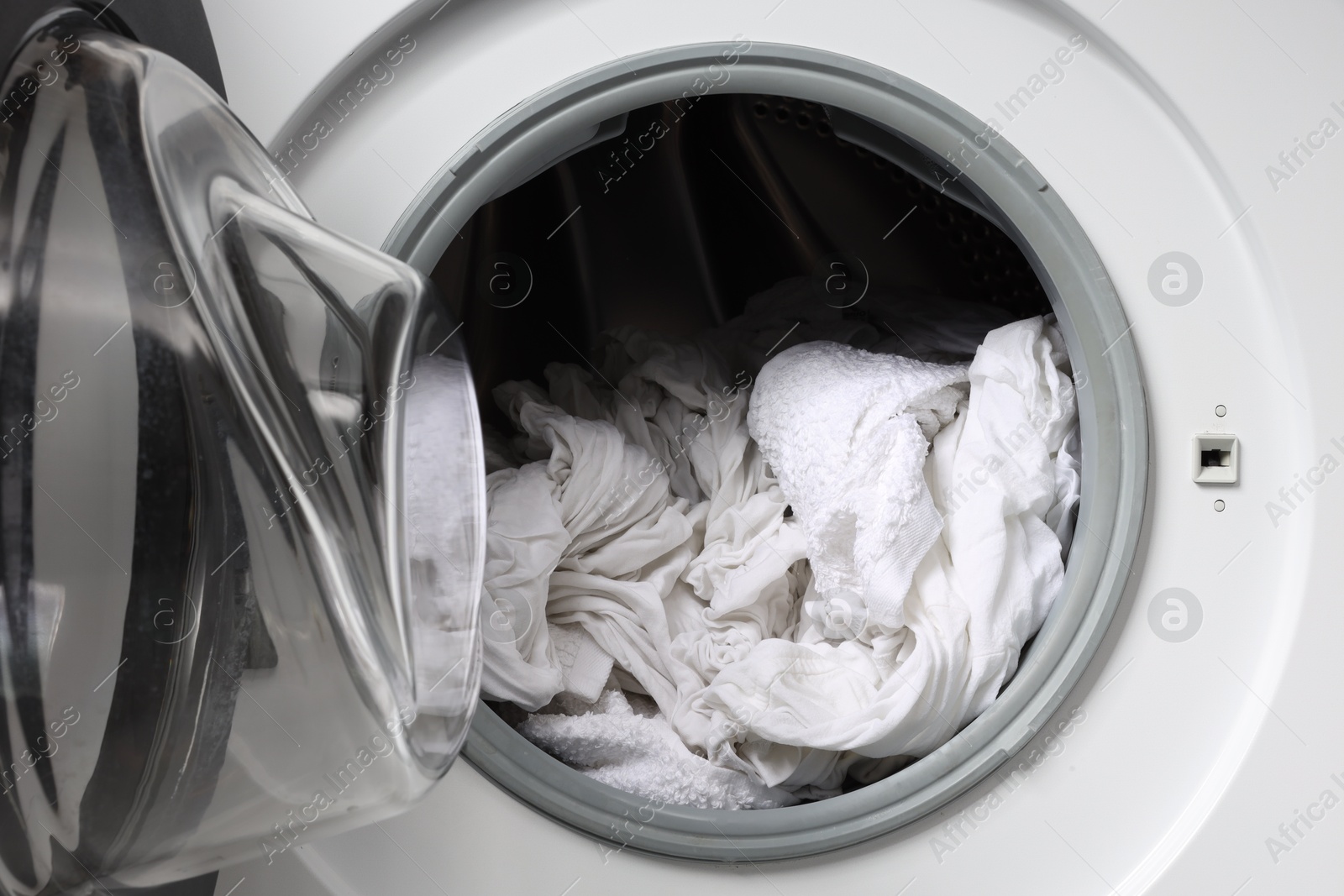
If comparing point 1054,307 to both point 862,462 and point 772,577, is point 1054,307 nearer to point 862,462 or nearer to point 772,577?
point 862,462

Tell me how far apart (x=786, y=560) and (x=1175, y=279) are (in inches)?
18.0

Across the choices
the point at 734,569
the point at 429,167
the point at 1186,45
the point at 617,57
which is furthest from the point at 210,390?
the point at 1186,45

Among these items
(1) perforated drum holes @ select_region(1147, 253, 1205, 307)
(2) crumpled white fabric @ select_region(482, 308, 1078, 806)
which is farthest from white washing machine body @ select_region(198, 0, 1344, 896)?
(2) crumpled white fabric @ select_region(482, 308, 1078, 806)

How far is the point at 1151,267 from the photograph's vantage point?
0.77 metres

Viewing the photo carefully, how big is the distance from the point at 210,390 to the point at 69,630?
0.58 ft

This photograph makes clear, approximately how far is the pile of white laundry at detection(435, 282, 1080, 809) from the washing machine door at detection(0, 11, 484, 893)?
324 millimetres

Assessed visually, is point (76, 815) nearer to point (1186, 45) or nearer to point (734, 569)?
point (734, 569)

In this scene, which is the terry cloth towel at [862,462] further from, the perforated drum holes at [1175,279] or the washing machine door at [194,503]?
the washing machine door at [194,503]

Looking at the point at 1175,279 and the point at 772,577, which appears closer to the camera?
the point at 1175,279

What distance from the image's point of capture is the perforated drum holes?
30.0 inches

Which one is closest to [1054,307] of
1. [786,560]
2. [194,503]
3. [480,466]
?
[786,560]

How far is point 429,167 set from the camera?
0.78 meters

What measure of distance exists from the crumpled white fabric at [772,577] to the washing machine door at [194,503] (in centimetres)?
33

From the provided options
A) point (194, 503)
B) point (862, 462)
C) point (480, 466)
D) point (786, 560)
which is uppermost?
point (862, 462)
